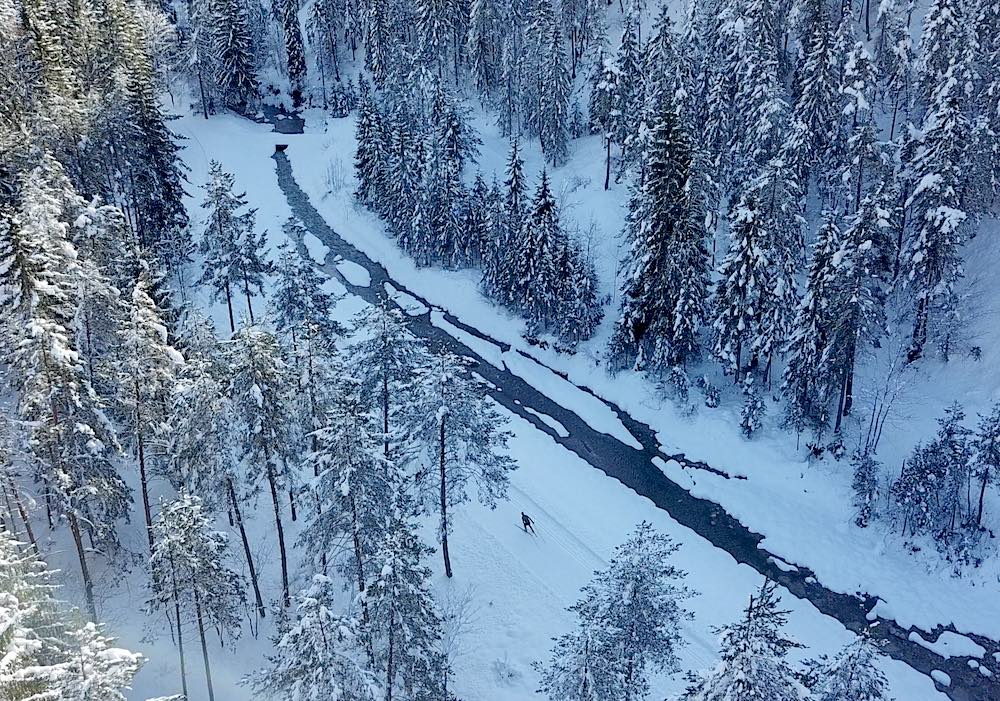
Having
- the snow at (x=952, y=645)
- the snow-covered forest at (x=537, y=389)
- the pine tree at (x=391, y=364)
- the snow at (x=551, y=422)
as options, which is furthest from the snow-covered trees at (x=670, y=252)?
the snow at (x=952, y=645)

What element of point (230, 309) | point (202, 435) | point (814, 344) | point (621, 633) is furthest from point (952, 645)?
point (230, 309)

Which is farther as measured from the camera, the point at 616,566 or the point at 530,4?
the point at 530,4

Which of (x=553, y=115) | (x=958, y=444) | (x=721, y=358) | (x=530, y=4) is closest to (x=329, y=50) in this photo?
(x=530, y=4)

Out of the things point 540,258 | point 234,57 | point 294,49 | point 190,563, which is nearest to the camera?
point 190,563

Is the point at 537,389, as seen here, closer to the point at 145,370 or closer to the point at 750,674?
the point at 145,370

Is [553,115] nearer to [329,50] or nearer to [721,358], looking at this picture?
[721,358]

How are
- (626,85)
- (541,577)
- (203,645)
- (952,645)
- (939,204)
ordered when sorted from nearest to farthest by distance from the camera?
(203,645)
(952,645)
(541,577)
(939,204)
(626,85)

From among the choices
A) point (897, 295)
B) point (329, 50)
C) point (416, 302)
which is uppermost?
point (329, 50)
